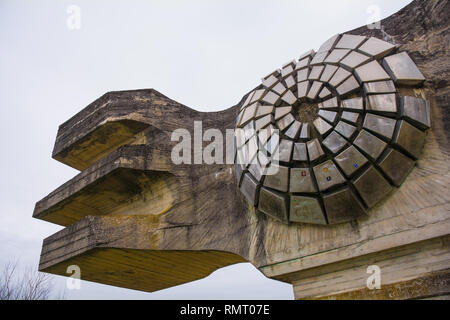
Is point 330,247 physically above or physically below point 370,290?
above

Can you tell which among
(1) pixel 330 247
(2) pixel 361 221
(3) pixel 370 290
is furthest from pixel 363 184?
(3) pixel 370 290

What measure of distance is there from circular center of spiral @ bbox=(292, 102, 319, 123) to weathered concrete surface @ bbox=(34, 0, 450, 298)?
1.02 m

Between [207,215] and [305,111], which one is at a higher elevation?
[305,111]

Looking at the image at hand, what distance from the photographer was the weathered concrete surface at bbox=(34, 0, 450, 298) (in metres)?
3.50

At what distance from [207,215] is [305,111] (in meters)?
2.07

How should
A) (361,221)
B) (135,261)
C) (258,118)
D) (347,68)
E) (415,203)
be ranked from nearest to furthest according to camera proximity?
1. (415,203)
2. (361,221)
3. (347,68)
4. (258,118)
5. (135,261)

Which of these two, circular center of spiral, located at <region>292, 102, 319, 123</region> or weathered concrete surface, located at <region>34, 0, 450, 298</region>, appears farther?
circular center of spiral, located at <region>292, 102, 319, 123</region>

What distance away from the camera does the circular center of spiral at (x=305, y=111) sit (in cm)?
415

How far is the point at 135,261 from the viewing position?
18.0 ft

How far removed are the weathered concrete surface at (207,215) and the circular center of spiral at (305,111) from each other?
102 cm

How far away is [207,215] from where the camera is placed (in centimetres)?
502

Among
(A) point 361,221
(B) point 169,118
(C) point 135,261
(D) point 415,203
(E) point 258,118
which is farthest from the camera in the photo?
(B) point 169,118
